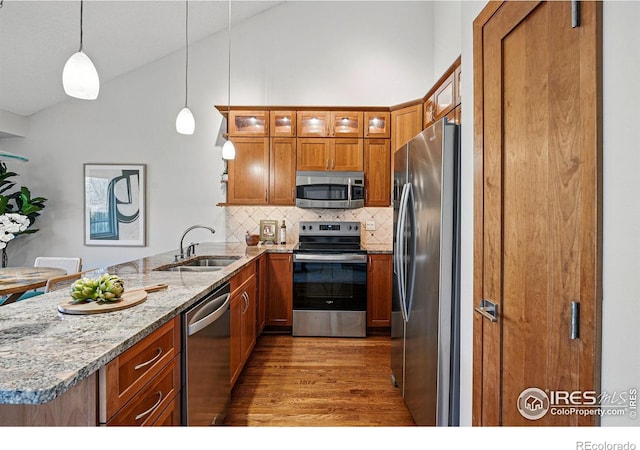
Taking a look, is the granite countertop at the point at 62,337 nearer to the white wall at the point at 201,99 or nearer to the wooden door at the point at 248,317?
the wooden door at the point at 248,317

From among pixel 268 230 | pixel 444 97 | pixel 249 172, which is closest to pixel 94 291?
pixel 249 172

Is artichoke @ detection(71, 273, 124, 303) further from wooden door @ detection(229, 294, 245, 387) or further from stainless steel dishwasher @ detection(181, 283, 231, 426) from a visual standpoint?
wooden door @ detection(229, 294, 245, 387)

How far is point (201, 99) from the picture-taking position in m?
4.25

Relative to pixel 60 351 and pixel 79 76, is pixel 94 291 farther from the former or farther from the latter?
pixel 79 76

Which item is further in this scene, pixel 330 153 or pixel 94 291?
pixel 330 153

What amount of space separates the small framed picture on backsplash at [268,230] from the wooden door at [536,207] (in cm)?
301

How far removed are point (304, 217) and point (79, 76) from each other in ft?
9.53

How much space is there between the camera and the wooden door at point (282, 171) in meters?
3.93

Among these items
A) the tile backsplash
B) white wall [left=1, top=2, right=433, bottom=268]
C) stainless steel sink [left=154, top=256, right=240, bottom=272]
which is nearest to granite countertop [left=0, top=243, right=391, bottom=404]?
stainless steel sink [left=154, top=256, right=240, bottom=272]

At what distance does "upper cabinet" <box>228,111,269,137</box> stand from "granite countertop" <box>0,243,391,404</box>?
2.54 metres

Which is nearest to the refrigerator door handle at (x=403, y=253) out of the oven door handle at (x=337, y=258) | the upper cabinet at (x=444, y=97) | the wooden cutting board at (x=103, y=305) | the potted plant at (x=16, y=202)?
the upper cabinet at (x=444, y=97)

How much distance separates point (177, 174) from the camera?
4.30m

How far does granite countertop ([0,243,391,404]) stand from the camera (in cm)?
81

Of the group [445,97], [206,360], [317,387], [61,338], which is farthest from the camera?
[445,97]
